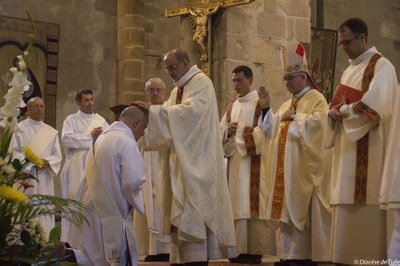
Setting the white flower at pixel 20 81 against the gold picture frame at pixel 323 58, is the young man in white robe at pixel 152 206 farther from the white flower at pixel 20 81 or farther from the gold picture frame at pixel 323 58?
the gold picture frame at pixel 323 58

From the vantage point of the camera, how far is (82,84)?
550 inches

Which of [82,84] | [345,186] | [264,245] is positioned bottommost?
[264,245]

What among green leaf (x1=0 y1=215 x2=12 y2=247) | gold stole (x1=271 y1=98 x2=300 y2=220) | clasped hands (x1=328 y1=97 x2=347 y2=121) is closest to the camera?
green leaf (x1=0 y1=215 x2=12 y2=247)

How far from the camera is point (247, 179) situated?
7.85m

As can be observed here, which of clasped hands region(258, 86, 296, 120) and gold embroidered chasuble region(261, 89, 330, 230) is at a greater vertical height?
clasped hands region(258, 86, 296, 120)

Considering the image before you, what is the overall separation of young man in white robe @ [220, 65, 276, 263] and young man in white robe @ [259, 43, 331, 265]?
1.87 ft

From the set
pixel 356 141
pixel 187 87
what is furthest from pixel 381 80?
pixel 187 87

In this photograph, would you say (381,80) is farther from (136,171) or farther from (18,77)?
(18,77)

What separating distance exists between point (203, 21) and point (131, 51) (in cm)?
477

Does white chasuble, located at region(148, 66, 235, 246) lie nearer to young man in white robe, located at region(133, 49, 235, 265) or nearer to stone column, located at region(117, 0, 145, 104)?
young man in white robe, located at region(133, 49, 235, 265)

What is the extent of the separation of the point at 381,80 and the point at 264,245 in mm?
2353

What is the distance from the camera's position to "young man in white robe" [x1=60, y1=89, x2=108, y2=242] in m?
10.1

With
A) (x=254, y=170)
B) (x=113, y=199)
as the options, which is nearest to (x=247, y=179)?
(x=254, y=170)

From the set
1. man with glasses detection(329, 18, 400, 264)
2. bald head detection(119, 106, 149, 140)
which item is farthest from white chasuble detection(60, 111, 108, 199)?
man with glasses detection(329, 18, 400, 264)
